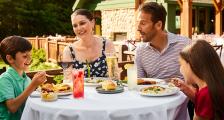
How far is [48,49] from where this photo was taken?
48.2 feet

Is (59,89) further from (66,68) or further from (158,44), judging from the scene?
(158,44)

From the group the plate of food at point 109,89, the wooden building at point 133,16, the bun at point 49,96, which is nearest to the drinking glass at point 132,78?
the plate of food at point 109,89

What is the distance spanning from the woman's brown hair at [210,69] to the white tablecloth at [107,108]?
281 millimetres

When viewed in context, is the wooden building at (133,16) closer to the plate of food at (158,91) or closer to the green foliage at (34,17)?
the green foliage at (34,17)

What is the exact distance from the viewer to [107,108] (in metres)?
2.46

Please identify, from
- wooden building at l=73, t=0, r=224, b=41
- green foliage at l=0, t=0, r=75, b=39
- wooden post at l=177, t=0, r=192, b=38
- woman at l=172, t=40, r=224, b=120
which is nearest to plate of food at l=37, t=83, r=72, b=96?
woman at l=172, t=40, r=224, b=120

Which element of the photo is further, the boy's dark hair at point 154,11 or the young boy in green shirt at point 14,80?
the boy's dark hair at point 154,11

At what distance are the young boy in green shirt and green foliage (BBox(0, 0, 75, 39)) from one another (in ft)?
82.1

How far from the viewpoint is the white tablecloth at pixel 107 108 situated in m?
2.44

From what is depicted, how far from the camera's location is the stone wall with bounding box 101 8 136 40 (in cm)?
1694

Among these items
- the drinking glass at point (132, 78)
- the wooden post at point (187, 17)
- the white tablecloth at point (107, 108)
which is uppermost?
the wooden post at point (187, 17)

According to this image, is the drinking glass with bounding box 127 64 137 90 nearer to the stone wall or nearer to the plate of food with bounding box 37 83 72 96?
the plate of food with bounding box 37 83 72 96

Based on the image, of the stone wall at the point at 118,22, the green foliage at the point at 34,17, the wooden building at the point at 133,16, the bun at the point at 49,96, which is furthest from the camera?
the green foliage at the point at 34,17

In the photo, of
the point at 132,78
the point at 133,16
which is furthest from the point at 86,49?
the point at 133,16
